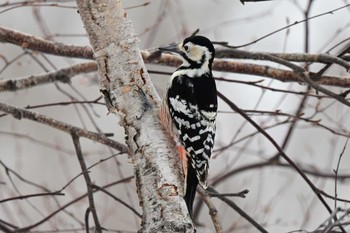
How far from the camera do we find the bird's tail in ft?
8.87

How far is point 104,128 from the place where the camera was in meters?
9.73

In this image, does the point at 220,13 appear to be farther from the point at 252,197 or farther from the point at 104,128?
the point at 252,197

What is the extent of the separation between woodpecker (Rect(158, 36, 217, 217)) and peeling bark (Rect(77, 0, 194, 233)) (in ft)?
0.91

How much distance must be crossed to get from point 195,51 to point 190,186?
92cm

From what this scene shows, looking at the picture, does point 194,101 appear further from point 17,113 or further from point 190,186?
point 17,113

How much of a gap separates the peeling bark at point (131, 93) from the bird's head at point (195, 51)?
584 mm

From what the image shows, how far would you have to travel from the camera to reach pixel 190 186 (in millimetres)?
2820

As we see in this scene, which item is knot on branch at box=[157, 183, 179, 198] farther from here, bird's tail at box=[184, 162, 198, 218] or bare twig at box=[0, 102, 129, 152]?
bare twig at box=[0, 102, 129, 152]

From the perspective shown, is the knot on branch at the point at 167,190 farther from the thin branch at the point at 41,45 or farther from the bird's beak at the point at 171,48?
the thin branch at the point at 41,45

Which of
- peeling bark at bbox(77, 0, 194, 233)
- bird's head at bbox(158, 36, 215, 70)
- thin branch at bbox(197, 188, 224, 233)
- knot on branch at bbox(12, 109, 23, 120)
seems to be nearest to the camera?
peeling bark at bbox(77, 0, 194, 233)

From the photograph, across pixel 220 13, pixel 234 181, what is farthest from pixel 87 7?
pixel 220 13

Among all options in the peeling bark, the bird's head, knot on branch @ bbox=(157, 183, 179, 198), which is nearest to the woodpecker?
the bird's head

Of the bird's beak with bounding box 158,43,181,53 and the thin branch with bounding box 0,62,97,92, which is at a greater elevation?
the bird's beak with bounding box 158,43,181,53

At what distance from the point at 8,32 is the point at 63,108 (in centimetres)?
600
